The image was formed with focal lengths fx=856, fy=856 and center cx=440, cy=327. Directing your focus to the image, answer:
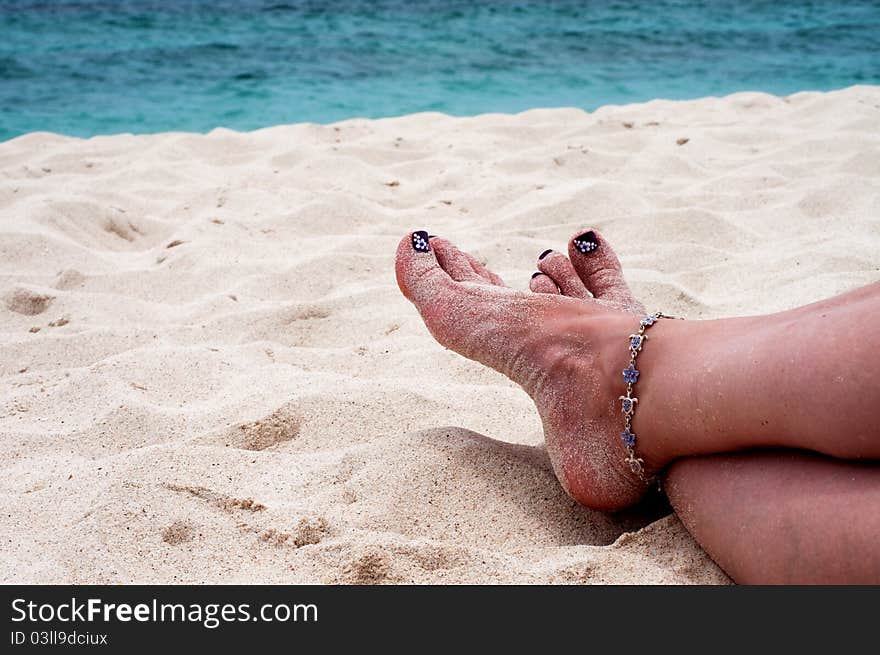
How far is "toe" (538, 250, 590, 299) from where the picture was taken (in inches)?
67.9

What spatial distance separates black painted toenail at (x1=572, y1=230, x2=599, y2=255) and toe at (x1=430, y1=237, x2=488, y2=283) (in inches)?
8.3

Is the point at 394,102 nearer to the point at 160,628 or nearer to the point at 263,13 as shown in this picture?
the point at 263,13

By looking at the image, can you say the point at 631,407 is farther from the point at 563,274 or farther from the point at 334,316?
the point at 334,316

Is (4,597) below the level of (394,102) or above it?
above

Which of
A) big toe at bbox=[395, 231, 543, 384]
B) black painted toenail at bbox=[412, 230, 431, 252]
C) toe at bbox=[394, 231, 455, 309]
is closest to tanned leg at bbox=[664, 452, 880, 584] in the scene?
big toe at bbox=[395, 231, 543, 384]

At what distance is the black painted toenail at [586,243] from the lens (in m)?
1.75

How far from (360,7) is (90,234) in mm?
7881

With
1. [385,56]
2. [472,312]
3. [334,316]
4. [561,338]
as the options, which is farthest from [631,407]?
[385,56]

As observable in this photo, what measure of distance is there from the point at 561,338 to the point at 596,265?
1.45 ft

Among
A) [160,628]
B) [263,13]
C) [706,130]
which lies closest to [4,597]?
[160,628]

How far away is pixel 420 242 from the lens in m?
1.70

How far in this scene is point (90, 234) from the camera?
103 inches

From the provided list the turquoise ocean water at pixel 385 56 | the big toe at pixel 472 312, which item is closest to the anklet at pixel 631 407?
the big toe at pixel 472 312

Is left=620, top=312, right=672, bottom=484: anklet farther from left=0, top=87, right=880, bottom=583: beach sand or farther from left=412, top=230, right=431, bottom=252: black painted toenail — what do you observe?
left=412, top=230, right=431, bottom=252: black painted toenail
